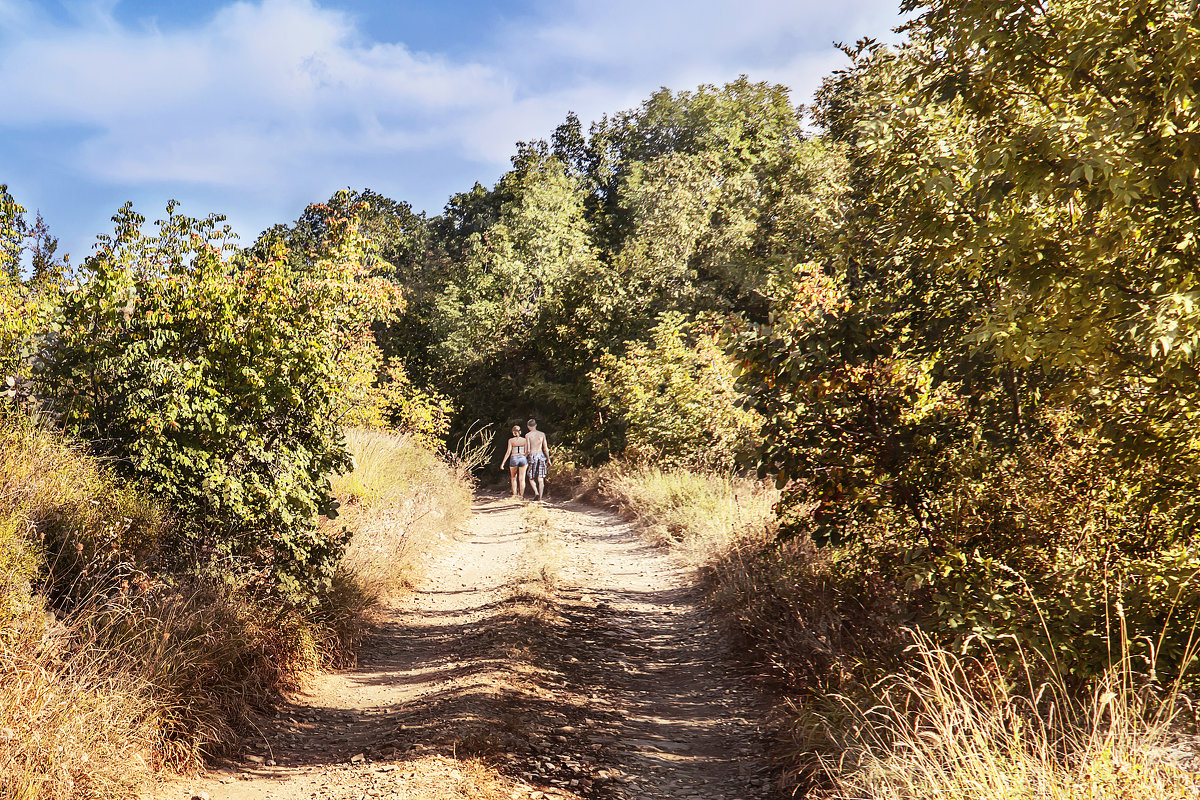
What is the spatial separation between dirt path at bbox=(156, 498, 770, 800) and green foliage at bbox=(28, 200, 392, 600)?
119 cm

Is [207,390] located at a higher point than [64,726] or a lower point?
higher

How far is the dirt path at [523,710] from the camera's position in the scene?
4.66 meters

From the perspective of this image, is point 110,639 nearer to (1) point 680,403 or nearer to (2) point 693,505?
(2) point 693,505

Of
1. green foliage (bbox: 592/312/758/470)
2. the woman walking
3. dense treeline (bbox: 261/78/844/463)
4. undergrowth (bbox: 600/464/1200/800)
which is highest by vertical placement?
dense treeline (bbox: 261/78/844/463)

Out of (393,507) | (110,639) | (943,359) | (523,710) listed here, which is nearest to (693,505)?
(393,507)

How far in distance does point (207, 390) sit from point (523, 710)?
3.25m

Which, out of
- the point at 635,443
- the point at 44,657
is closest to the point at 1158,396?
the point at 44,657

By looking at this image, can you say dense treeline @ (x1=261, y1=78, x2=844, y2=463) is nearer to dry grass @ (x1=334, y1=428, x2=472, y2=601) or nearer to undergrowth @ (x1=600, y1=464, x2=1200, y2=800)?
dry grass @ (x1=334, y1=428, x2=472, y2=601)

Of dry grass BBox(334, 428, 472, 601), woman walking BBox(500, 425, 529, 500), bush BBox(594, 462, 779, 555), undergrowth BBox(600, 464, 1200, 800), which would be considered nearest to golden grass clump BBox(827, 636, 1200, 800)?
undergrowth BBox(600, 464, 1200, 800)

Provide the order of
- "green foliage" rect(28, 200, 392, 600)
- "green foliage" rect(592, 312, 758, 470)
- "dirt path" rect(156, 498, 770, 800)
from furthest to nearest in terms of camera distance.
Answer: "green foliage" rect(592, 312, 758, 470)
"green foliage" rect(28, 200, 392, 600)
"dirt path" rect(156, 498, 770, 800)

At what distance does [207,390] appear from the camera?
607 centimetres

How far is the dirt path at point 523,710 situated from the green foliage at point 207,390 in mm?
1191

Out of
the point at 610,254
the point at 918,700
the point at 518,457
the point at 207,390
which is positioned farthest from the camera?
the point at 610,254

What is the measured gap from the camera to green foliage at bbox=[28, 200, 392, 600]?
5965 millimetres
